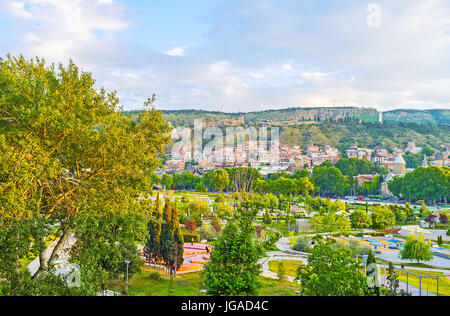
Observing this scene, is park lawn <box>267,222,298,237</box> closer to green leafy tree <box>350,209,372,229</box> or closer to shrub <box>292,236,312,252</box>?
shrub <box>292,236,312,252</box>

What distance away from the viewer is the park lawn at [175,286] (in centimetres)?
1541

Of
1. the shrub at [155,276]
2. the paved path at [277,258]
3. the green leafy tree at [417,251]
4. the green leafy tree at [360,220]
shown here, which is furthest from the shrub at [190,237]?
the green leafy tree at [360,220]

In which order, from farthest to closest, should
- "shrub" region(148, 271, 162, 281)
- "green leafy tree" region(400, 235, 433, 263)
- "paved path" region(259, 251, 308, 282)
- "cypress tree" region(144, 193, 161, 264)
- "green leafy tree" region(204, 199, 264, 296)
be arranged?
"paved path" region(259, 251, 308, 282)
"green leafy tree" region(400, 235, 433, 263)
"cypress tree" region(144, 193, 161, 264)
"shrub" region(148, 271, 162, 281)
"green leafy tree" region(204, 199, 264, 296)

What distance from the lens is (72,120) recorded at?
388 inches

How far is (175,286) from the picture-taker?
1684 cm

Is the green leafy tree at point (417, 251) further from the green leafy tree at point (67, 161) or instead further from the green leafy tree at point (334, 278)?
the green leafy tree at point (67, 161)

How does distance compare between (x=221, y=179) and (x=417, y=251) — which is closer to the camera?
(x=417, y=251)

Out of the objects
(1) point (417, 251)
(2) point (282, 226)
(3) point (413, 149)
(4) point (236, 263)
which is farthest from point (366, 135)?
(4) point (236, 263)

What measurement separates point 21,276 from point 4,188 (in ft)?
8.94

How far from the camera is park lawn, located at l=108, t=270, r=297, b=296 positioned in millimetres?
15414

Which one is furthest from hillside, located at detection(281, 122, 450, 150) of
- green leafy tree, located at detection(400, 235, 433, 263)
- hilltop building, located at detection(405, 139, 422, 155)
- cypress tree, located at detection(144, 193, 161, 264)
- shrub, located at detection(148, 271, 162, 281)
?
shrub, located at detection(148, 271, 162, 281)

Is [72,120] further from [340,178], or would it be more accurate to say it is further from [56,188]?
[340,178]

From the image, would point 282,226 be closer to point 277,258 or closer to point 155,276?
point 277,258
